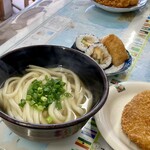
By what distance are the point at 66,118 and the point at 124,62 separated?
0.48 metres

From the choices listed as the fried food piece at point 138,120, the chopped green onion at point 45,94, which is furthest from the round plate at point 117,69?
the chopped green onion at point 45,94

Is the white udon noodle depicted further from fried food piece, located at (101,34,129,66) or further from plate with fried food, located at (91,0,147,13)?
plate with fried food, located at (91,0,147,13)

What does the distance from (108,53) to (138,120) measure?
1.27 ft

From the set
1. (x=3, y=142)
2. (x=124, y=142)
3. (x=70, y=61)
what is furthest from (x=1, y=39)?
(x=124, y=142)

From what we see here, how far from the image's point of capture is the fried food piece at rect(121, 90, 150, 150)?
783 mm

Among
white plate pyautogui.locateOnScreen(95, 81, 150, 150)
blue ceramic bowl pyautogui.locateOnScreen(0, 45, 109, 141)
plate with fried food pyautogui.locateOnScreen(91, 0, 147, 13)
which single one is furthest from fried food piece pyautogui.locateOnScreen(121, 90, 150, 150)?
plate with fried food pyautogui.locateOnScreen(91, 0, 147, 13)

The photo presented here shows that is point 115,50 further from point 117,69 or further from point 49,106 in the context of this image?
point 49,106

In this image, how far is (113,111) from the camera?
929 millimetres

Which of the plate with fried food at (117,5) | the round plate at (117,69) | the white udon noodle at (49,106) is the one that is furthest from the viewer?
the plate with fried food at (117,5)

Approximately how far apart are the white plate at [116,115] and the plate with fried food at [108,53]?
0.11 metres

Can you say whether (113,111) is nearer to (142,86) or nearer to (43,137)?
(142,86)

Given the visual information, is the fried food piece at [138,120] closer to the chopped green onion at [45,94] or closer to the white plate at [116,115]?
the white plate at [116,115]

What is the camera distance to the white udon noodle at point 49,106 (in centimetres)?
75

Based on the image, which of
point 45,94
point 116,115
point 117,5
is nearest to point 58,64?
point 45,94
